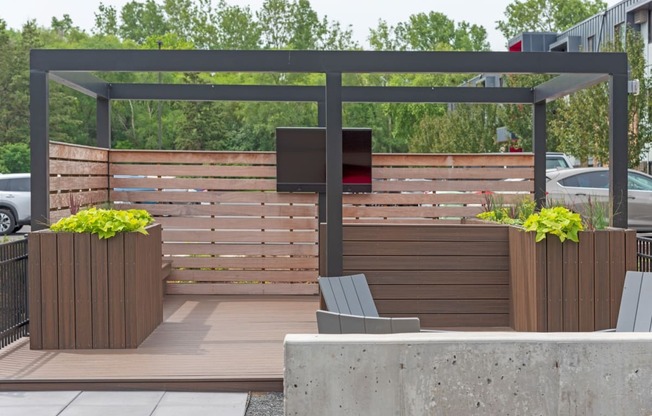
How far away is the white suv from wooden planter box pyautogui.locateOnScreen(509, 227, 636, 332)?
54.6 ft

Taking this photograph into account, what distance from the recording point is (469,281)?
8.93 metres

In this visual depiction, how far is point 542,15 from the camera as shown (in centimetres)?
7569

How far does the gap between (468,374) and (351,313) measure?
236 cm

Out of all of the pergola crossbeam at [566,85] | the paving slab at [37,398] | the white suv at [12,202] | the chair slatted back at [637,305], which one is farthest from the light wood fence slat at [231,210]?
the white suv at [12,202]

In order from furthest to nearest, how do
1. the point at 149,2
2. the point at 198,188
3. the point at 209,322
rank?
the point at 149,2, the point at 198,188, the point at 209,322

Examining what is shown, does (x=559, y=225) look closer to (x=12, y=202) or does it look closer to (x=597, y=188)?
(x=597, y=188)

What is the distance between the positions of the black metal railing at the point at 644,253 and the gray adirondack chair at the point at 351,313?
263 centimetres

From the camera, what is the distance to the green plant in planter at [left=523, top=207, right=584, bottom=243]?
7977 millimetres

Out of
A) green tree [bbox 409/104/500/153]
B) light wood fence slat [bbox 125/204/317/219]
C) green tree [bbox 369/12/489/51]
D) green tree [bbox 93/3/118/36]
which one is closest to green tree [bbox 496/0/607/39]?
green tree [bbox 369/12/489/51]

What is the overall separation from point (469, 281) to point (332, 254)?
1323 mm

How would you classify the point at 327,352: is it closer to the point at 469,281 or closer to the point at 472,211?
the point at 469,281

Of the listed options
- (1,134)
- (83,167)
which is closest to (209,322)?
(83,167)

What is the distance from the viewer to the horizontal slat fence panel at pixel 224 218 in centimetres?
1180

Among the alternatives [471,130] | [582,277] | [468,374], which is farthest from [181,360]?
[471,130]
